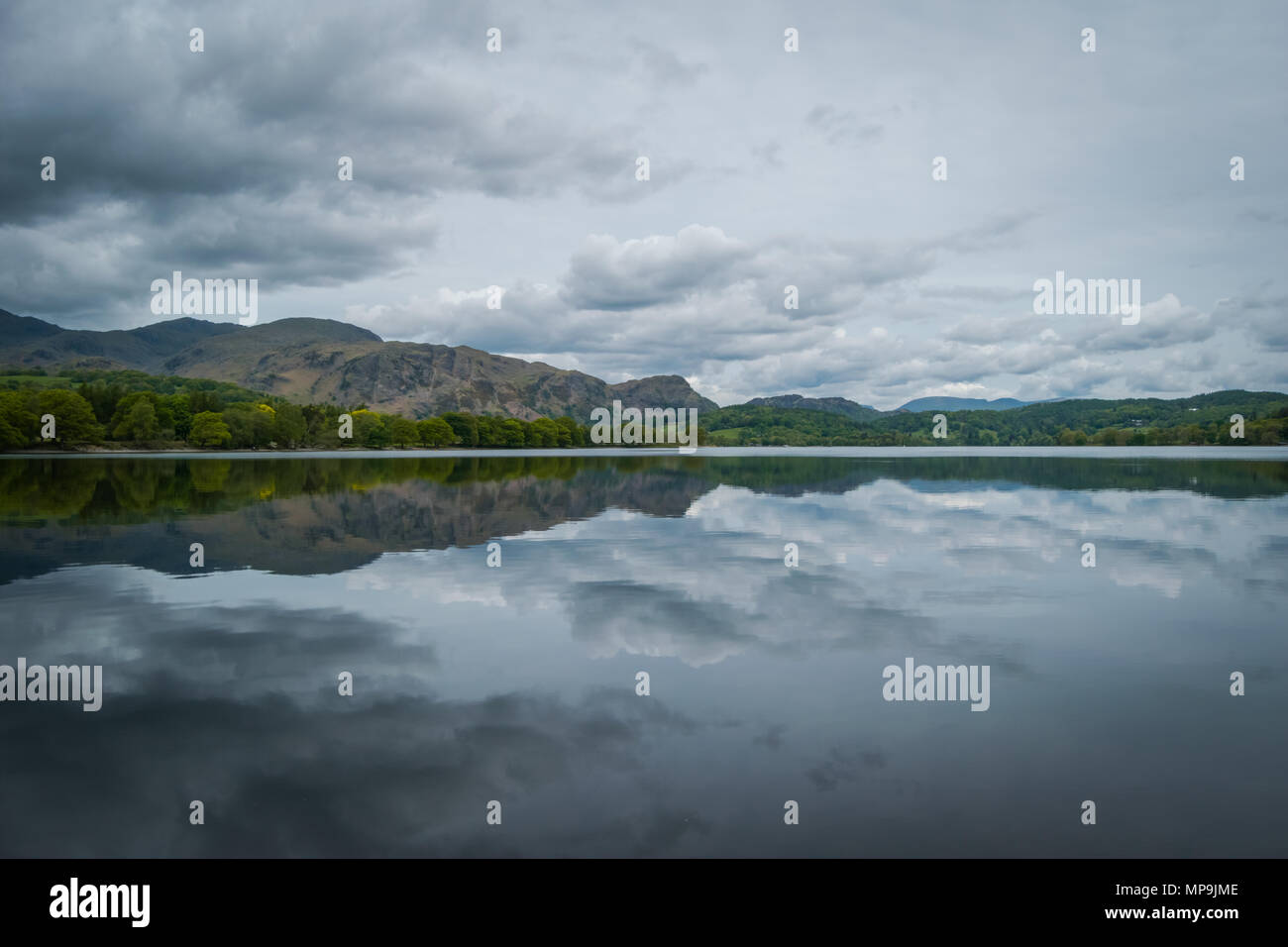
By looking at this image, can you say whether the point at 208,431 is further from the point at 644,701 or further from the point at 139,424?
the point at 644,701

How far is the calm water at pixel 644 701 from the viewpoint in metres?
8.20

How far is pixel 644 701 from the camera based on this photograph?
1197 centimetres

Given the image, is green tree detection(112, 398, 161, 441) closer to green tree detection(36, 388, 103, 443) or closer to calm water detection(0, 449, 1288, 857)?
green tree detection(36, 388, 103, 443)

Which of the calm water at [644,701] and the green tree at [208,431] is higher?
the green tree at [208,431]

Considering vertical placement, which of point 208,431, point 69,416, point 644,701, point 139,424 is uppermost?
point 69,416

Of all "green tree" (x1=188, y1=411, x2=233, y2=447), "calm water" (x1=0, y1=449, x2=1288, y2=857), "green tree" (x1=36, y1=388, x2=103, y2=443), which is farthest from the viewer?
"green tree" (x1=188, y1=411, x2=233, y2=447)

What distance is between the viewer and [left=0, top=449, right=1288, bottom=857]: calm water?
323 inches

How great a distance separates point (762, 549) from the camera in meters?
27.4

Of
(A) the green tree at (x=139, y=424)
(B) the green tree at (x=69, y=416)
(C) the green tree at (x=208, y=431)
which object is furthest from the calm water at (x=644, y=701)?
(A) the green tree at (x=139, y=424)

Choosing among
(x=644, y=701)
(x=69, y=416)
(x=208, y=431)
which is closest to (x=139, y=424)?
(x=208, y=431)

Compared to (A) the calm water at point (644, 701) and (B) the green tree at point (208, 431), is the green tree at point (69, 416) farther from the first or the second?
(A) the calm water at point (644, 701)

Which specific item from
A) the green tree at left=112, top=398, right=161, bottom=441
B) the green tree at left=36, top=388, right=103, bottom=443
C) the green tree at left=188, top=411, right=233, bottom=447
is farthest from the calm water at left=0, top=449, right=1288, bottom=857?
the green tree at left=112, top=398, right=161, bottom=441

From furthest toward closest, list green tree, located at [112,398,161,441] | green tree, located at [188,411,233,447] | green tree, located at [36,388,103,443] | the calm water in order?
1. green tree, located at [188,411,233,447]
2. green tree, located at [112,398,161,441]
3. green tree, located at [36,388,103,443]
4. the calm water

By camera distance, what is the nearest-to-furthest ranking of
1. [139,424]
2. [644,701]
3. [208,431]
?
[644,701]
[139,424]
[208,431]
